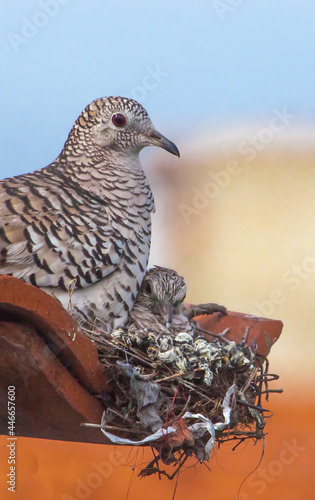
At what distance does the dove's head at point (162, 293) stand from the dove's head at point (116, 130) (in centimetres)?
49

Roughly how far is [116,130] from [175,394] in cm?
108

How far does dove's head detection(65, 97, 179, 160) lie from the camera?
2.42 m

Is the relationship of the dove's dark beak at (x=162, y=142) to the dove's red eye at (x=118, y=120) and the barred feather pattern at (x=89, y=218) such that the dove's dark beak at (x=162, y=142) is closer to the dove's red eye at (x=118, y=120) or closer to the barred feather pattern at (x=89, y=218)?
the barred feather pattern at (x=89, y=218)

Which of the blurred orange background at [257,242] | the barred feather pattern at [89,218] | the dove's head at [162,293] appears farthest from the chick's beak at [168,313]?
the blurred orange background at [257,242]

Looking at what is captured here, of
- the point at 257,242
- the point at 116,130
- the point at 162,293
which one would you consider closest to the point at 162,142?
the point at 116,130

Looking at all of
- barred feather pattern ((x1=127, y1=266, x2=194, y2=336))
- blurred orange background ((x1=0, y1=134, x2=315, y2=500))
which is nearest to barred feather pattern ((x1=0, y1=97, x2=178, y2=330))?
barred feather pattern ((x1=127, y1=266, x2=194, y2=336))

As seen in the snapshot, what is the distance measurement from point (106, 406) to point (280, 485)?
12.0ft

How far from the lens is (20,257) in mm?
2020

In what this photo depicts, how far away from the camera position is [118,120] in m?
2.41

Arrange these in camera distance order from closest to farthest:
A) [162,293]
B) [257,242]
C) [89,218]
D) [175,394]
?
1. [175,394]
2. [89,218]
3. [162,293]
4. [257,242]

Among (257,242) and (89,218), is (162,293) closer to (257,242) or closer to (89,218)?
(89,218)

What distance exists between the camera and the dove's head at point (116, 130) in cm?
242

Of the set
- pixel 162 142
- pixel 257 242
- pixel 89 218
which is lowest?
A: pixel 257 242

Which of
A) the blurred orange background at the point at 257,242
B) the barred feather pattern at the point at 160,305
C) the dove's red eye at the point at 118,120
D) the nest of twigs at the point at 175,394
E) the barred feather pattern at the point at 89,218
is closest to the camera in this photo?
the nest of twigs at the point at 175,394
